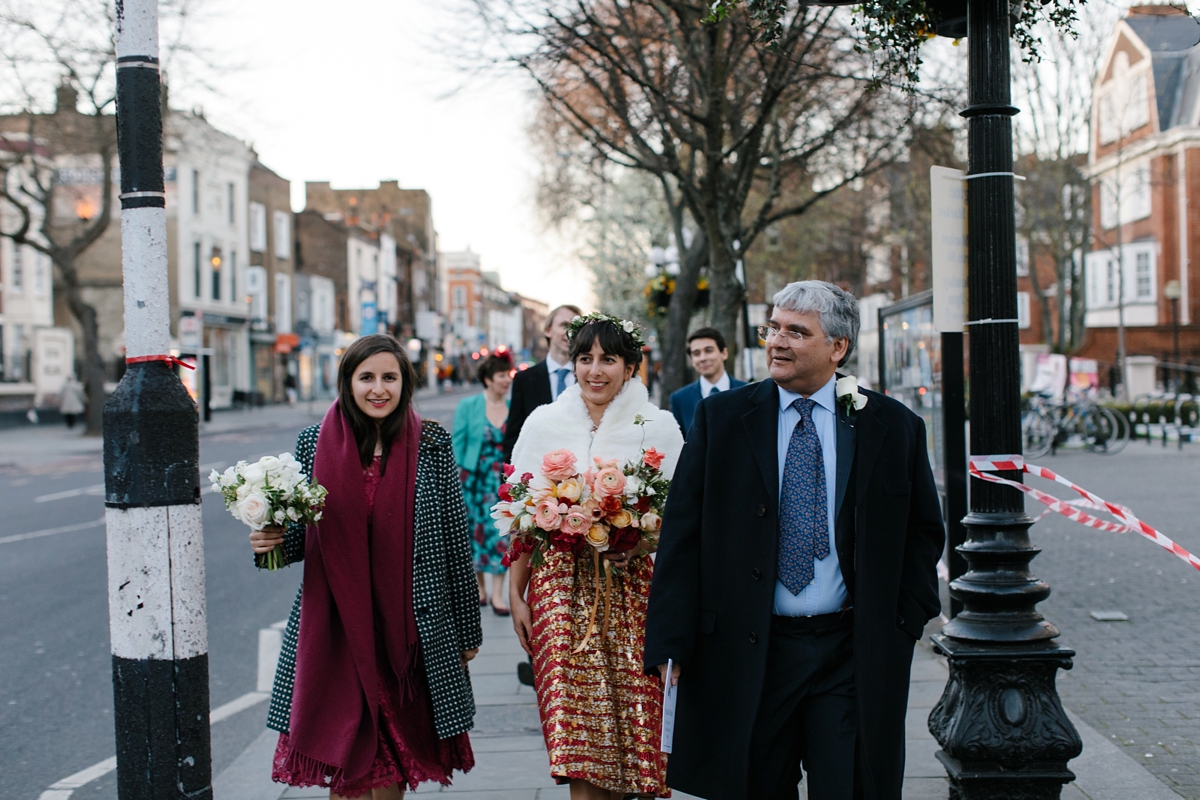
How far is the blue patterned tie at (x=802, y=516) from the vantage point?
2.96m

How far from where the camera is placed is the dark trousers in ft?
9.58

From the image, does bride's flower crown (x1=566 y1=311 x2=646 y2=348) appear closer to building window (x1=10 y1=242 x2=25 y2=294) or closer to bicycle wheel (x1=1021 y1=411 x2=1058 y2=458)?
bicycle wheel (x1=1021 y1=411 x2=1058 y2=458)

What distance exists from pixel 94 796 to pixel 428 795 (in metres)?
1.52

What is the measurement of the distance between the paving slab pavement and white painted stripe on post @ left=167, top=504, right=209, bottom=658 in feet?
5.68

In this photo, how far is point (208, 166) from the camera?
149 ft

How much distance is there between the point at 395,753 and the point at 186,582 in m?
0.95

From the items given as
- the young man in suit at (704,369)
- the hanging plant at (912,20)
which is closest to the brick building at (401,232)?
the young man in suit at (704,369)

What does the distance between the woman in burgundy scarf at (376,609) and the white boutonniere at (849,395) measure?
1.48m

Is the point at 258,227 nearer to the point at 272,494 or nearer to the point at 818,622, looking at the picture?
the point at 272,494

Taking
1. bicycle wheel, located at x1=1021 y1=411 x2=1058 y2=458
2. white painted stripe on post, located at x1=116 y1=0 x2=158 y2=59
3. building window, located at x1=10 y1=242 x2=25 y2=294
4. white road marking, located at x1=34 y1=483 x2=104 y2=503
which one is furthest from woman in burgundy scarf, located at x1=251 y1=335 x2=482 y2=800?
building window, located at x1=10 y1=242 x2=25 y2=294

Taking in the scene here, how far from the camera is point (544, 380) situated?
7000 mm

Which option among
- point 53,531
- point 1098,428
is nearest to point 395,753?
point 53,531

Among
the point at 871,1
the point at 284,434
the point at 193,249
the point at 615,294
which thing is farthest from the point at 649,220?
the point at 871,1

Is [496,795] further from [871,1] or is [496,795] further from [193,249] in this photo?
[193,249]
